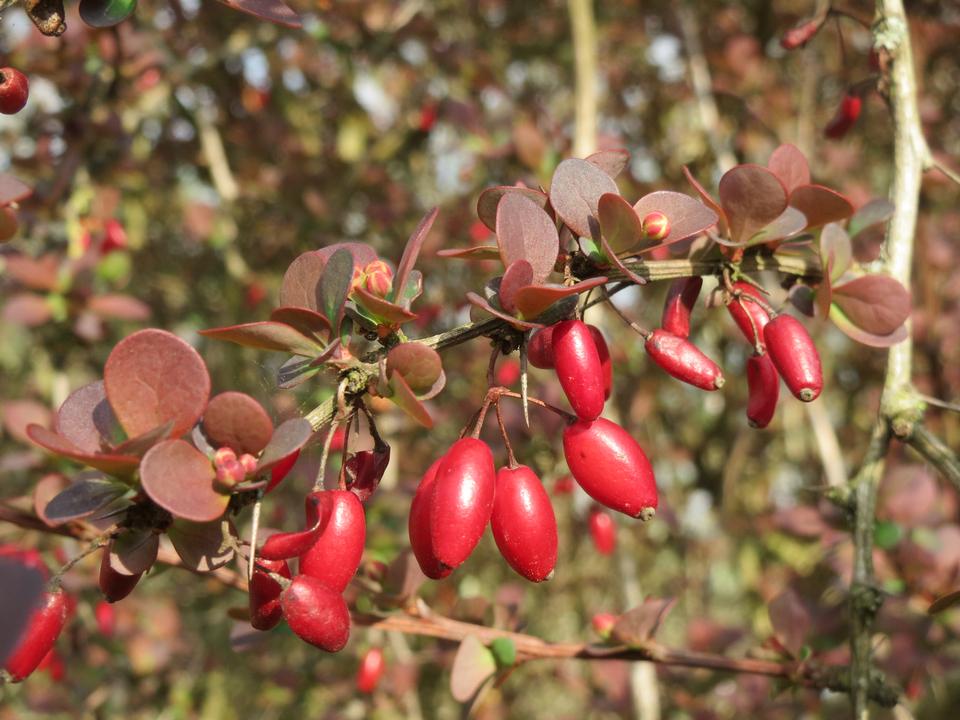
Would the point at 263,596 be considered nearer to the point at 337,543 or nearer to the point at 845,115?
the point at 337,543

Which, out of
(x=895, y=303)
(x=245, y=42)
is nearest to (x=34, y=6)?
(x=895, y=303)

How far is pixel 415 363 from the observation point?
2.26 feet

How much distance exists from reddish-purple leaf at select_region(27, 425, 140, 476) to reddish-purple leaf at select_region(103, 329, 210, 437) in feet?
0.13

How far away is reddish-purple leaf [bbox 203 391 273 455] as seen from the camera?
65 centimetres

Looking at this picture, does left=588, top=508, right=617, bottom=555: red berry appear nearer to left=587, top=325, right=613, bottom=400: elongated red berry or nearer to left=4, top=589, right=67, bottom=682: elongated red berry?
left=587, top=325, right=613, bottom=400: elongated red berry

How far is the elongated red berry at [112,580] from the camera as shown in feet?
2.23

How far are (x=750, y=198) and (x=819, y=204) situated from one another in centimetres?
10

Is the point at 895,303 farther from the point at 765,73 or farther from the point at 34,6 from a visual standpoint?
the point at 765,73

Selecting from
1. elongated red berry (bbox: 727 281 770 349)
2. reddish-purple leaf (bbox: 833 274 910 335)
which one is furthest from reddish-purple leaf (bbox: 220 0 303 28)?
reddish-purple leaf (bbox: 833 274 910 335)

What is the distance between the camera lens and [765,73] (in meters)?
3.37

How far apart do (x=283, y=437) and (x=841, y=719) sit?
1.52 meters

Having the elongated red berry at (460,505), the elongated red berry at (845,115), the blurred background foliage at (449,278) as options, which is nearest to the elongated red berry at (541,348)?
the elongated red berry at (460,505)

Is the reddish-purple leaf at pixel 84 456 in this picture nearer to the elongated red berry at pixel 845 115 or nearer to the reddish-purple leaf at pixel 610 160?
the reddish-purple leaf at pixel 610 160

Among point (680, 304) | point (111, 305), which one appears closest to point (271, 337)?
point (680, 304)
